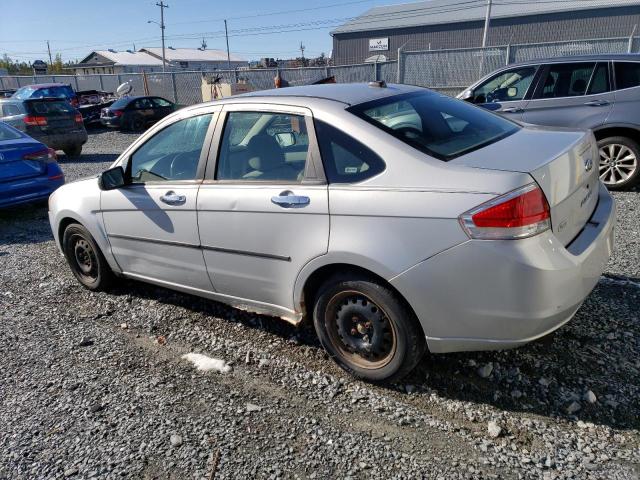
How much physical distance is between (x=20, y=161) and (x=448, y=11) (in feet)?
152

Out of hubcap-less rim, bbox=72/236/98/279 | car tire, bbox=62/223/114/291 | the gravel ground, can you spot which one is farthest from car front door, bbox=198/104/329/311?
hubcap-less rim, bbox=72/236/98/279

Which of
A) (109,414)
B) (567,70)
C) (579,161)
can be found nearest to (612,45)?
(567,70)

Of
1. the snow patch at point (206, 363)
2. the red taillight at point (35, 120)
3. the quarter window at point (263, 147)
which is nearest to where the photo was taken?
the quarter window at point (263, 147)

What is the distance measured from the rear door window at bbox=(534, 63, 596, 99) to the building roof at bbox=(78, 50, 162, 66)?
82.8 meters

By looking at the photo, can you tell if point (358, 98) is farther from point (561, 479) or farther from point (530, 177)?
point (561, 479)

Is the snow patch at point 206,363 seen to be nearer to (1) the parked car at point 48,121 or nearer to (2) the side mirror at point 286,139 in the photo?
(2) the side mirror at point 286,139

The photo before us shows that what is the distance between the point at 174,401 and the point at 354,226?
151 cm

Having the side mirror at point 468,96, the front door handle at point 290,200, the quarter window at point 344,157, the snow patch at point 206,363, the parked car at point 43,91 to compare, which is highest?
the parked car at point 43,91

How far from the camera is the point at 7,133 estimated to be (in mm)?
8055

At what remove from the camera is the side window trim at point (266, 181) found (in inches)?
117

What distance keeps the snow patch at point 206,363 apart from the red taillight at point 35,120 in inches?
486

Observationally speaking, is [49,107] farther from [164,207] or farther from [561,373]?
[561,373]

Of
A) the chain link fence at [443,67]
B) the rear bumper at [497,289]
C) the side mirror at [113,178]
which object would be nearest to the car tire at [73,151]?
the chain link fence at [443,67]

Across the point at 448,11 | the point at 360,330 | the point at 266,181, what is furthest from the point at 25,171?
the point at 448,11
